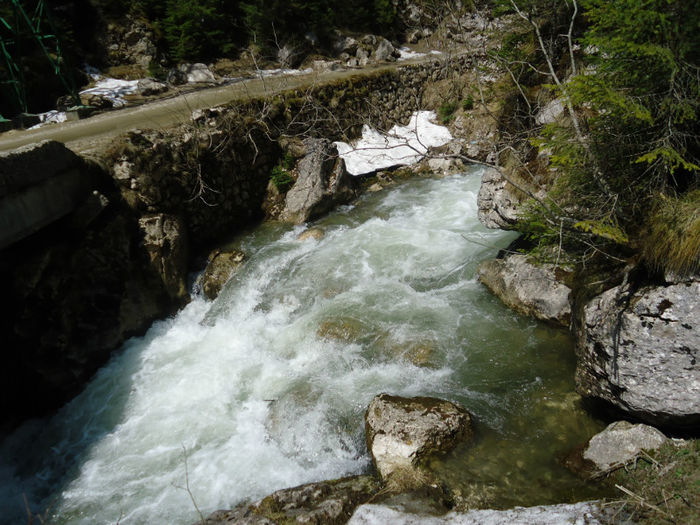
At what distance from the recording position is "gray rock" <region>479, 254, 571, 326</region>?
6918 mm

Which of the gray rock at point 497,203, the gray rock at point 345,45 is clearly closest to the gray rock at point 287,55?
the gray rock at point 345,45

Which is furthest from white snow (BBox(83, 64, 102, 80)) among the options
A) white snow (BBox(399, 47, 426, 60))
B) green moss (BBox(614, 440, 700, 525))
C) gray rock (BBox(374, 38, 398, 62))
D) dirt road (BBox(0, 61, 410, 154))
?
green moss (BBox(614, 440, 700, 525))

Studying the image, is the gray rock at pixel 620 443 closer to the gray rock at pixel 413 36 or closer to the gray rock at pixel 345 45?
the gray rock at pixel 345 45

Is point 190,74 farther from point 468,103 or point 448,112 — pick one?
point 468,103

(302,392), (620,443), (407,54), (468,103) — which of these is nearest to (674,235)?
(620,443)

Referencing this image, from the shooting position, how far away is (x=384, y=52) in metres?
22.6

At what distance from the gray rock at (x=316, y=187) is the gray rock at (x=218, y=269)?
2.20m

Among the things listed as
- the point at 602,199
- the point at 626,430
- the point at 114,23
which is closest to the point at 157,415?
the point at 626,430

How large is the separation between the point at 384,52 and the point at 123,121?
15655 mm

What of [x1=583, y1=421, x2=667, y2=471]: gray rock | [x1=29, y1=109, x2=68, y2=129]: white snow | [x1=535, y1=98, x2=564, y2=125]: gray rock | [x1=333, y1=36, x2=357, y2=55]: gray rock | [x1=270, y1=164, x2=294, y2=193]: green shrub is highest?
[x1=333, y1=36, x2=357, y2=55]: gray rock

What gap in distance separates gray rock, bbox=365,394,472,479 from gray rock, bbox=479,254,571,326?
265 centimetres

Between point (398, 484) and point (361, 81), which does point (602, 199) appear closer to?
point (398, 484)

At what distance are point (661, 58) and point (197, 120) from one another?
404 inches

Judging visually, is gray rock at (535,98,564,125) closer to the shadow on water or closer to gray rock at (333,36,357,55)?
the shadow on water
